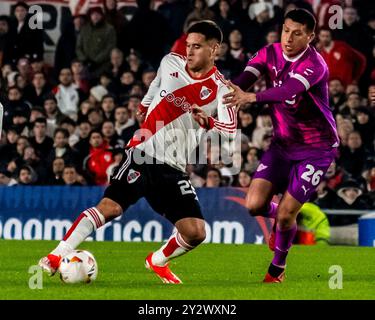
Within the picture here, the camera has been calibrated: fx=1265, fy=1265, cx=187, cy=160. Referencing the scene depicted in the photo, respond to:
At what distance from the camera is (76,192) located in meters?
18.7

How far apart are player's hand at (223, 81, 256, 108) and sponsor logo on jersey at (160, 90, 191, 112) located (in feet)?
2.49

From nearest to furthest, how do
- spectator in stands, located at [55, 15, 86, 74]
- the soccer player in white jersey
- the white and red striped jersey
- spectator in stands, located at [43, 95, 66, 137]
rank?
1. the soccer player in white jersey
2. the white and red striped jersey
3. spectator in stands, located at [43, 95, 66, 137]
4. spectator in stands, located at [55, 15, 86, 74]

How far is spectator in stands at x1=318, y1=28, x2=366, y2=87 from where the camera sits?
66.6 ft

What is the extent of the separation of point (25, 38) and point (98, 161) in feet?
11.6

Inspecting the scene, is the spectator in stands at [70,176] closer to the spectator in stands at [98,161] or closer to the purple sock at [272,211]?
the spectator in stands at [98,161]

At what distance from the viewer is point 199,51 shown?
11.3 m

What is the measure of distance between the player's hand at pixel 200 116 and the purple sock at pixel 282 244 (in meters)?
1.57

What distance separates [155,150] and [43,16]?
39.8ft

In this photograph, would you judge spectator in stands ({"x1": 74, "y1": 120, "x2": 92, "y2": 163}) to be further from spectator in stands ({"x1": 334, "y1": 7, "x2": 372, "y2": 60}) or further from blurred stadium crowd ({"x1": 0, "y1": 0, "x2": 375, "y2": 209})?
spectator in stands ({"x1": 334, "y1": 7, "x2": 372, "y2": 60})

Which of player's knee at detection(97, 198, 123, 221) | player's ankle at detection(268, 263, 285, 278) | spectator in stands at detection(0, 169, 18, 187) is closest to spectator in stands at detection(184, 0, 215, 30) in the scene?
spectator in stands at detection(0, 169, 18, 187)

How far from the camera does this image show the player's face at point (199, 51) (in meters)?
11.3

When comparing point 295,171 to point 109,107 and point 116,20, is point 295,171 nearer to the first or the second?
point 109,107

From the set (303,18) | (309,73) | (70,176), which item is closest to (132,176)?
(309,73)
